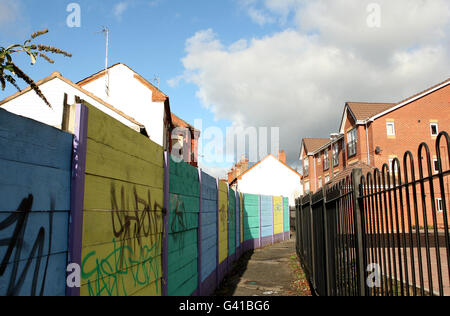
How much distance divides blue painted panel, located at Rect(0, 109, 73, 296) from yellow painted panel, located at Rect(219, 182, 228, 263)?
7.36 metres

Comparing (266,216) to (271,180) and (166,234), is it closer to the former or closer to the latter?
(166,234)

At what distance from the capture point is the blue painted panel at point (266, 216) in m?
18.5

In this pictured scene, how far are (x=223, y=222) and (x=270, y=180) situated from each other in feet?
115

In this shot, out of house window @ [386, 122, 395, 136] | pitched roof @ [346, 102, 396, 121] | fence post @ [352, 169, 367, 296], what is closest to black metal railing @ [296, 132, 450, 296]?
fence post @ [352, 169, 367, 296]

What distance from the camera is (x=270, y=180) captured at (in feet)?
146

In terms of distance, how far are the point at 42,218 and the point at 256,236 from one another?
16031 millimetres

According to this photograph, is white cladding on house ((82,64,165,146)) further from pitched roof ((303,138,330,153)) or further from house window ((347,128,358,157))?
pitched roof ((303,138,330,153))

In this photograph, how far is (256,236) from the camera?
57.4 feet

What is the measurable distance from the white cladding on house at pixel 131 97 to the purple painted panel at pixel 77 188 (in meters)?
18.2

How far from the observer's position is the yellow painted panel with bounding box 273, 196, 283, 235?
2055 cm

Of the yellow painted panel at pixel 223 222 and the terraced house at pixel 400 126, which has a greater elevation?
the terraced house at pixel 400 126

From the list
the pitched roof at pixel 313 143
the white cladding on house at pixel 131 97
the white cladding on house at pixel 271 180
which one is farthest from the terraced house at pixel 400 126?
the white cladding on house at pixel 131 97

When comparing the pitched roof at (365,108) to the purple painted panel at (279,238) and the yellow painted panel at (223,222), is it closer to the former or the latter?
the purple painted panel at (279,238)

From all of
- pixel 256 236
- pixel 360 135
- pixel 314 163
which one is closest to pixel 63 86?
pixel 256 236
